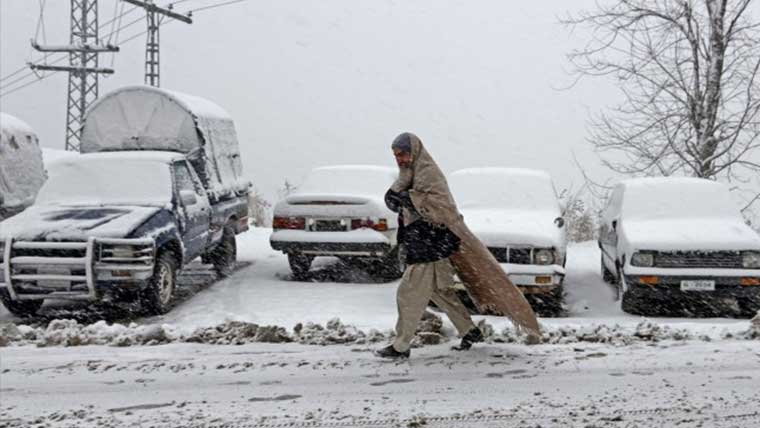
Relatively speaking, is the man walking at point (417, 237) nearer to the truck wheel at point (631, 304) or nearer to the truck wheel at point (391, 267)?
the truck wheel at point (631, 304)

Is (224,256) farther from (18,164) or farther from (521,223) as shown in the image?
(521,223)

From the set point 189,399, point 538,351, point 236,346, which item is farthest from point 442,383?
point 236,346

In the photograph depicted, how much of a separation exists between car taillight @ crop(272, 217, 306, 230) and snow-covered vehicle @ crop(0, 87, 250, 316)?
39.1 inches

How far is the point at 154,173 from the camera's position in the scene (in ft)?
34.5

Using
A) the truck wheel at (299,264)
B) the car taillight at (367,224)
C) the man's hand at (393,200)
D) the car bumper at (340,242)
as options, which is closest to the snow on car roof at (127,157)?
the car bumper at (340,242)

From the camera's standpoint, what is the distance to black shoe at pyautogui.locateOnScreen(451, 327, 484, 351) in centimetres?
660

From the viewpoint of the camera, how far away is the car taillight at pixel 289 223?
11453 mm

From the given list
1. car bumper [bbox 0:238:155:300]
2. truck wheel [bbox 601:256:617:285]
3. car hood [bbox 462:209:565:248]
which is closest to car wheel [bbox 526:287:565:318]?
car hood [bbox 462:209:565:248]

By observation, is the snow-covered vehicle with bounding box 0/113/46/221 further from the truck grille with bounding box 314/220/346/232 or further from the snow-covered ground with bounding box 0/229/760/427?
the snow-covered ground with bounding box 0/229/760/427

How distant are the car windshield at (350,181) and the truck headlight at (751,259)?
505cm

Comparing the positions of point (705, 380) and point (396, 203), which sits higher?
point (396, 203)

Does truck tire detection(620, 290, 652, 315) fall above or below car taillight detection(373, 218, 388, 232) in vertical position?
below

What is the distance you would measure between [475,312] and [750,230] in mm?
3538

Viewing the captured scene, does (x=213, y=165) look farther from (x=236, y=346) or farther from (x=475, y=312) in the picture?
(x=236, y=346)
